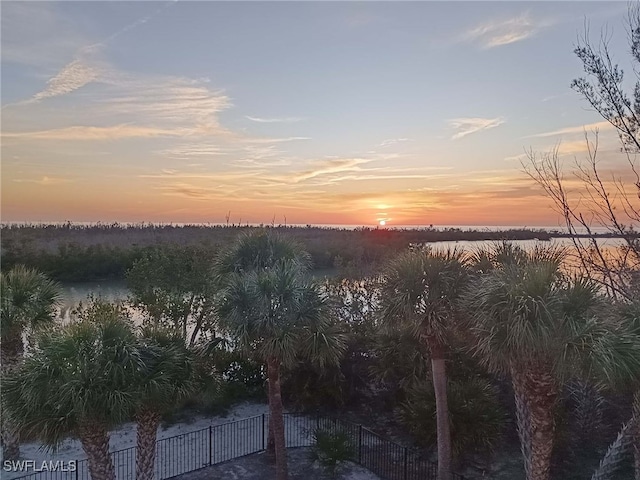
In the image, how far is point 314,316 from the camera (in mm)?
9023

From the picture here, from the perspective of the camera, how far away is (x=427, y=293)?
28.1ft

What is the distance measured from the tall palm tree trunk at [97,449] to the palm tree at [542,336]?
6.07 m

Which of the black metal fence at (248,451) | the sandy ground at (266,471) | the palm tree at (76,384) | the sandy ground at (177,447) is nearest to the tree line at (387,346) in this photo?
the palm tree at (76,384)

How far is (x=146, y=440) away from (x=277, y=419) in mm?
2757

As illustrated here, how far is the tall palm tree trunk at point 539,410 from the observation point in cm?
748

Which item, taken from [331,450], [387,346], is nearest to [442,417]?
[331,450]

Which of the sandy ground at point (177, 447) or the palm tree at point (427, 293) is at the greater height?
the palm tree at point (427, 293)

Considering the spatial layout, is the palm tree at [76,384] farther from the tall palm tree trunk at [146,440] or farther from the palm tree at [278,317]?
the palm tree at [278,317]

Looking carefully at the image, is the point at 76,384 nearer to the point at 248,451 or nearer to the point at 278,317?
the point at 278,317

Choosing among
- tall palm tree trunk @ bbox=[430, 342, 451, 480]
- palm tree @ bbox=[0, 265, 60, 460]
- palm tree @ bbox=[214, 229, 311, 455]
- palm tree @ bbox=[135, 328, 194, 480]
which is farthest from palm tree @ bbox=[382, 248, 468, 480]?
palm tree @ bbox=[0, 265, 60, 460]

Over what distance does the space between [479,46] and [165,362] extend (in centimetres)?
1025

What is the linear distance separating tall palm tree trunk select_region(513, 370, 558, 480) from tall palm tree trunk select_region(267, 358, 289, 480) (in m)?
4.60

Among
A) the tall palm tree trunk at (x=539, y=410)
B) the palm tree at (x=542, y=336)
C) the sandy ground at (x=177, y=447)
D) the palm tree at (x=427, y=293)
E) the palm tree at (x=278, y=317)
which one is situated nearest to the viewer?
the palm tree at (x=542, y=336)

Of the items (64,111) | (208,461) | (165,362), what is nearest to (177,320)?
(208,461)
